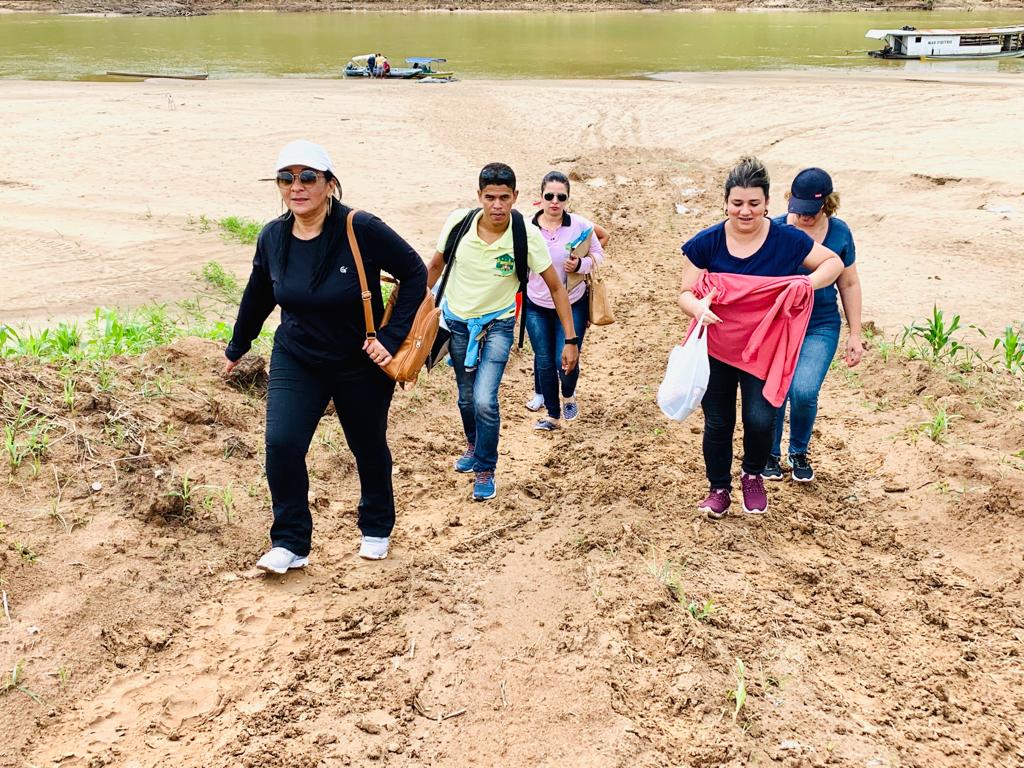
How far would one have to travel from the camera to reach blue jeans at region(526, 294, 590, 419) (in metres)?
5.97

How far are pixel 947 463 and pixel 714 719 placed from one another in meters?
2.80

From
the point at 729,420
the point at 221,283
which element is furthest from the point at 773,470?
the point at 221,283

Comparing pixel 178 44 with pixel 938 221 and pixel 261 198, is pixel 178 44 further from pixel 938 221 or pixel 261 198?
pixel 938 221

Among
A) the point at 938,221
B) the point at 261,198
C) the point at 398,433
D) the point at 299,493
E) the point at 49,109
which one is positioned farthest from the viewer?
the point at 49,109

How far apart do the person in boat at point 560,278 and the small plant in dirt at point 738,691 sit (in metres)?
2.58

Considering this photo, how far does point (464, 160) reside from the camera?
15164mm

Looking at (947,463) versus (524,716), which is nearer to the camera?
(524,716)

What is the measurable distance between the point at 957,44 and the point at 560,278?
32.9 metres

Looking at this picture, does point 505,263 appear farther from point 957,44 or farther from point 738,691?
point 957,44

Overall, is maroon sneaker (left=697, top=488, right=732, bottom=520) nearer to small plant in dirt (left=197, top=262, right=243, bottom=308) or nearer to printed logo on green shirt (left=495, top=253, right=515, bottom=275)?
printed logo on green shirt (left=495, top=253, right=515, bottom=275)

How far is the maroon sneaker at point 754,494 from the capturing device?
15.3ft

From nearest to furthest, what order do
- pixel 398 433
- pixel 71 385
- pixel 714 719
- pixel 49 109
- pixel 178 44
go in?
pixel 714 719 < pixel 71 385 < pixel 398 433 < pixel 49 109 < pixel 178 44

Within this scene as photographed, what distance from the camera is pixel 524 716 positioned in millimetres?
3346

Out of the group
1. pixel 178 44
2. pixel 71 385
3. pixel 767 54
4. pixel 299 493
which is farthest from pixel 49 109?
pixel 767 54
